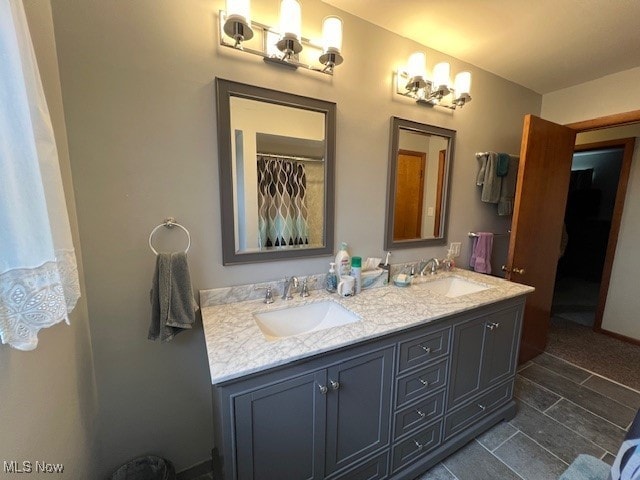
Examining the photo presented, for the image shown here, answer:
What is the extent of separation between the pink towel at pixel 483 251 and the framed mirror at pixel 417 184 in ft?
1.10

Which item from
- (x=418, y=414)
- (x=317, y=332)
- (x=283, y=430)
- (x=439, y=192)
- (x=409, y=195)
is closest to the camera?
(x=283, y=430)

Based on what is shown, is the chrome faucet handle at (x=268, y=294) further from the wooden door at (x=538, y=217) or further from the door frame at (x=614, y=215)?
the door frame at (x=614, y=215)

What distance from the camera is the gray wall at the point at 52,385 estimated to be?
609 mm

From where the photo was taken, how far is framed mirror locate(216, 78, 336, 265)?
1.24 meters

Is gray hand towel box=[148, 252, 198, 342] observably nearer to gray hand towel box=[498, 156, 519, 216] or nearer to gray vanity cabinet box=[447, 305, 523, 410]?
gray vanity cabinet box=[447, 305, 523, 410]

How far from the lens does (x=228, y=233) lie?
1272 mm

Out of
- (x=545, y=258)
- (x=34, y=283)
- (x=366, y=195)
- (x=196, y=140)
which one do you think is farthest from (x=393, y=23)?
(x=545, y=258)

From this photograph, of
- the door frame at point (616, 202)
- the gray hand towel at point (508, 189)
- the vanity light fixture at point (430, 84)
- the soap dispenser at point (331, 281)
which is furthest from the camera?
the door frame at point (616, 202)

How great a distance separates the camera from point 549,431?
1.61 m

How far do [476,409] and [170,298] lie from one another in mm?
1740

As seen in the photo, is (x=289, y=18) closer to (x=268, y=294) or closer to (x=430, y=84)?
(x=430, y=84)

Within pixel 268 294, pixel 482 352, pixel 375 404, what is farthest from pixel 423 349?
pixel 268 294

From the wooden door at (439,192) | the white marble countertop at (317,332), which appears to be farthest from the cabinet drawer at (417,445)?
the wooden door at (439,192)

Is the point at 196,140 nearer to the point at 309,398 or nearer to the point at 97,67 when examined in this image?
the point at 97,67
